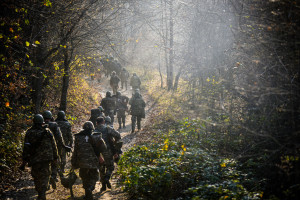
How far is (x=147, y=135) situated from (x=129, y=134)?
1729 mm

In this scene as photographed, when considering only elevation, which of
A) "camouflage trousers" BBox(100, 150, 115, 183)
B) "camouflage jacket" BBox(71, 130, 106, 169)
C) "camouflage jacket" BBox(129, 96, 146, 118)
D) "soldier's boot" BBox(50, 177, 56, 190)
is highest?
"camouflage jacket" BBox(129, 96, 146, 118)

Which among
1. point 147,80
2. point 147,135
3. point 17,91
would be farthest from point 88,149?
point 147,80

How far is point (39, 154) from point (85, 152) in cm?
112

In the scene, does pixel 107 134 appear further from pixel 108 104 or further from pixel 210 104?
pixel 210 104

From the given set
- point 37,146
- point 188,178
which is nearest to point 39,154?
point 37,146

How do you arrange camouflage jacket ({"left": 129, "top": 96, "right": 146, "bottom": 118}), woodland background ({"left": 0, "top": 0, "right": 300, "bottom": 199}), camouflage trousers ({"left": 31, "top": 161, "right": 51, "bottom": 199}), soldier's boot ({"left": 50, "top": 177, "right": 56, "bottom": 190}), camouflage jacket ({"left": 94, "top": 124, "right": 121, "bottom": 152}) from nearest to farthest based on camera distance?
woodland background ({"left": 0, "top": 0, "right": 300, "bottom": 199}) < camouflage trousers ({"left": 31, "top": 161, "right": 51, "bottom": 199}) < soldier's boot ({"left": 50, "top": 177, "right": 56, "bottom": 190}) < camouflage jacket ({"left": 94, "top": 124, "right": 121, "bottom": 152}) < camouflage jacket ({"left": 129, "top": 96, "right": 146, "bottom": 118})

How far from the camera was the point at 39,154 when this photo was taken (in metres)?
6.24

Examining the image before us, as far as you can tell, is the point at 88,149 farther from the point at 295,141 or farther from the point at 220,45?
the point at 220,45

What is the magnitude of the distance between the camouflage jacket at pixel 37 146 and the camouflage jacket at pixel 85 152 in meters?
0.67

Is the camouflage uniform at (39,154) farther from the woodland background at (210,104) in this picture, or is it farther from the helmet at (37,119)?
the woodland background at (210,104)

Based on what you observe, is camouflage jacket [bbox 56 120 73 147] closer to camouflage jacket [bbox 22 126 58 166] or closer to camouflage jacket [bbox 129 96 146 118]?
camouflage jacket [bbox 22 126 58 166]

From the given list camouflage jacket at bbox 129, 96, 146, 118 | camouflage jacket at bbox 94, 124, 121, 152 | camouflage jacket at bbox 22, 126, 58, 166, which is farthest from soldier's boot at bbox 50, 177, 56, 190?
camouflage jacket at bbox 129, 96, 146, 118

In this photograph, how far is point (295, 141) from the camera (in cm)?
416

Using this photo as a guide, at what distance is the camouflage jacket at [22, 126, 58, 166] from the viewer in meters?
6.16
